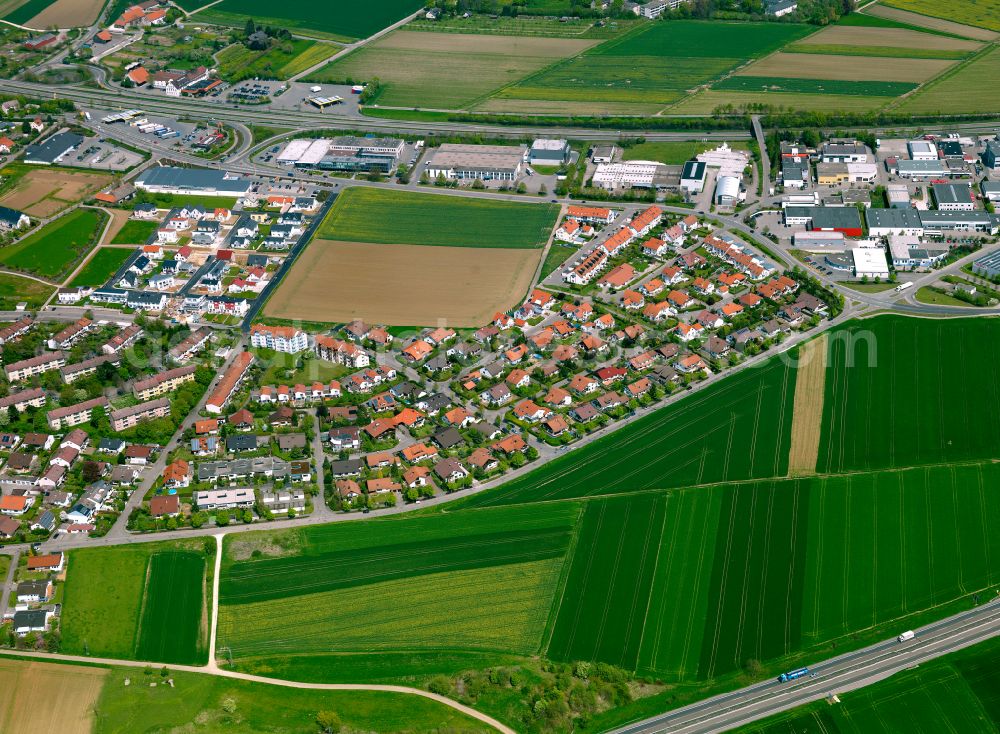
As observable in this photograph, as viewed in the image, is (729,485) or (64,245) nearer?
(729,485)

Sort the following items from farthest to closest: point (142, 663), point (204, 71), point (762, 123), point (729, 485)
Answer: point (204, 71) < point (762, 123) < point (729, 485) < point (142, 663)

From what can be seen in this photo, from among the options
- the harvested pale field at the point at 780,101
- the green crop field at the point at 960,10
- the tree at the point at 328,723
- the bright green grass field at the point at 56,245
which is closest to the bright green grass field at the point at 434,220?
the bright green grass field at the point at 56,245

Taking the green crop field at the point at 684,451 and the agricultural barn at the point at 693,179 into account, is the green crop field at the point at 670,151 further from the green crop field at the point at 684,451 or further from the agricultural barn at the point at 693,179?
the green crop field at the point at 684,451

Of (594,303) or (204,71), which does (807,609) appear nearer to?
(594,303)

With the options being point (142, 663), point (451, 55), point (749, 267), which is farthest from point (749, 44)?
point (142, 663)

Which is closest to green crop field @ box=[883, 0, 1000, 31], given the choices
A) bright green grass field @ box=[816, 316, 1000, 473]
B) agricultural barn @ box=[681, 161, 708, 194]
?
agricultural barn @ box=[681, 161, 708, 194]

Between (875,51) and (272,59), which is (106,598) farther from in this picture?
(875,51)
